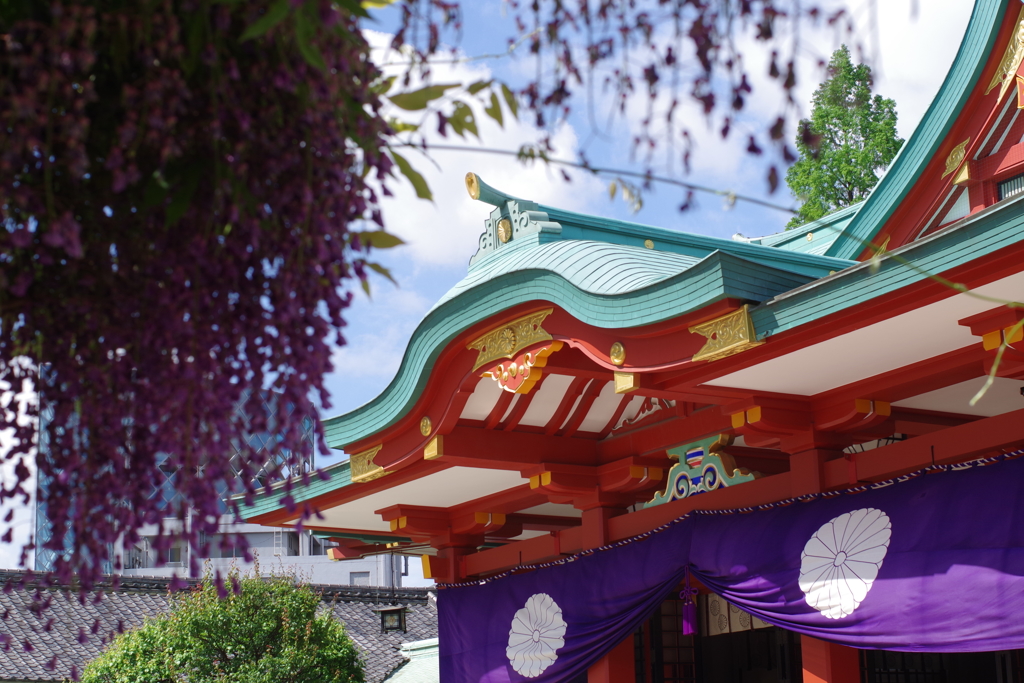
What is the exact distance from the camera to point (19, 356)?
262cm

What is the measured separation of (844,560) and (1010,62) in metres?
3.70

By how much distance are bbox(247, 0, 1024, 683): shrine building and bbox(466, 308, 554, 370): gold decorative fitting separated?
0.02 meters

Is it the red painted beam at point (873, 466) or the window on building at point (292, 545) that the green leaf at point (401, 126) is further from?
the window on building at point (292, 545)

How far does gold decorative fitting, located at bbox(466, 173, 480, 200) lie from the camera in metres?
9.50

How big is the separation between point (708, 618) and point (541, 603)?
9.02 feet

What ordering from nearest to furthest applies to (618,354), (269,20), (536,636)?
(269,20) < (618,354) < (536,636)

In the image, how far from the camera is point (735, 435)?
8.01 m

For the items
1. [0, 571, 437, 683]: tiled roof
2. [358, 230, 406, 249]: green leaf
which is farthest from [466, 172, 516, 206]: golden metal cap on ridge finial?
[0, 571, 437, 683]: tiled roof

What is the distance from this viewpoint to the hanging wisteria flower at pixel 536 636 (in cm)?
926

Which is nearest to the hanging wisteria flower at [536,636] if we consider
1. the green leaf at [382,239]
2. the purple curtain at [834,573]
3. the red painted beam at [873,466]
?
the purple curtain at [834,573]

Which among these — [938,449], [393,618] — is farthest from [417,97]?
[393,618]

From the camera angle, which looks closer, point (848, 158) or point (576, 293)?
point (576, 293)

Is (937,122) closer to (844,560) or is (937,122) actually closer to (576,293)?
(576,293)

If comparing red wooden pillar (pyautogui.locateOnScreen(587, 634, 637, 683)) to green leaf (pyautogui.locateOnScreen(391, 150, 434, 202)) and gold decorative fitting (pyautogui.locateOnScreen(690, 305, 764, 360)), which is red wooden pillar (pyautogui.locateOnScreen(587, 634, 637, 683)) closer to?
gold decorative fitting (pyautogui.locateOnScreen(690, 305, 764, 360))
